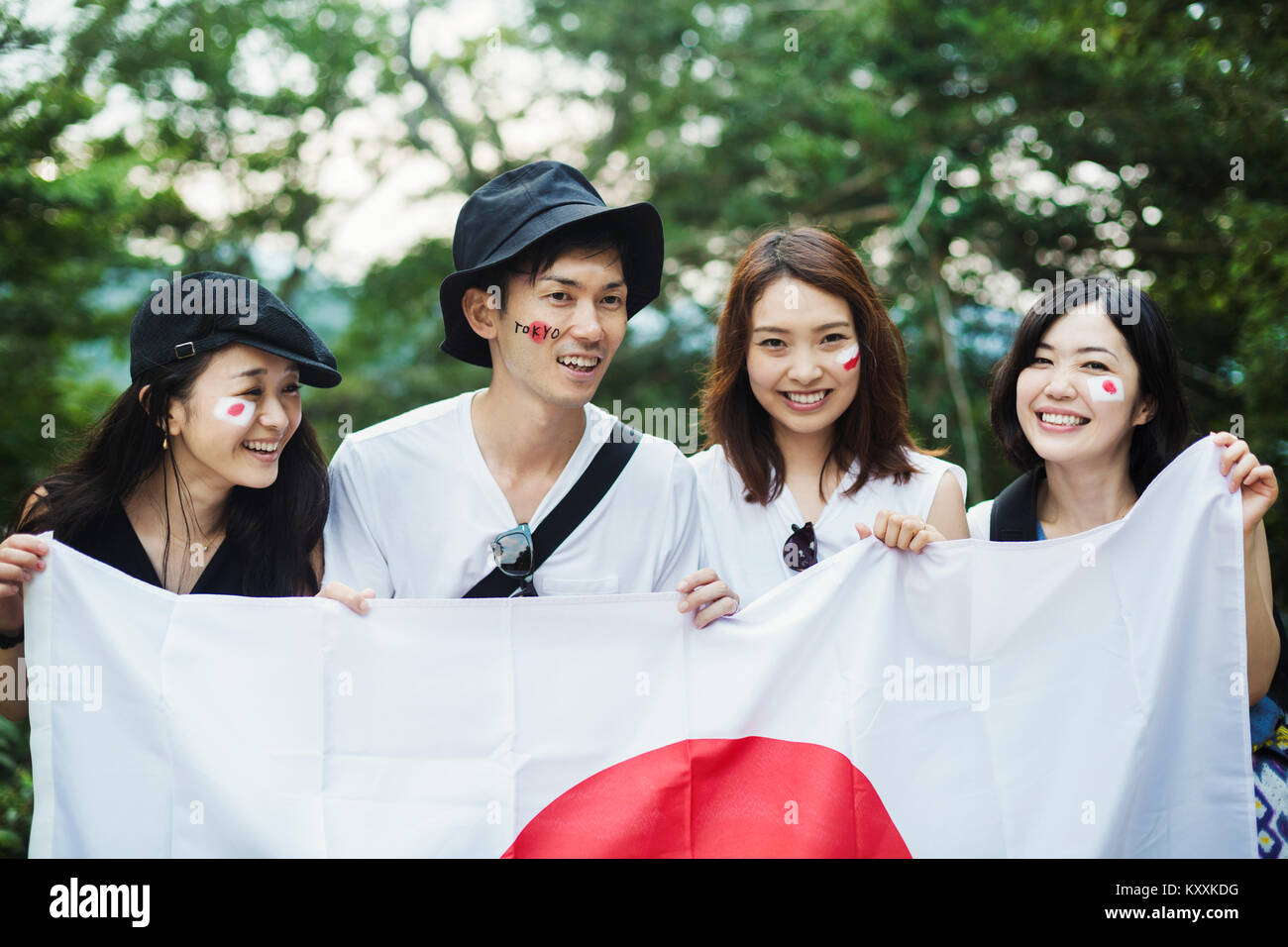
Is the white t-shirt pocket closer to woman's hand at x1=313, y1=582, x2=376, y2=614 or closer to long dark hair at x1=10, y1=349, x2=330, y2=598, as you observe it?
woman's hand at x1=313, y1=582, x2=376, y2=614

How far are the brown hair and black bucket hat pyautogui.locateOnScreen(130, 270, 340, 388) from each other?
1.29 metres

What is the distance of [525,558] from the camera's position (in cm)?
315

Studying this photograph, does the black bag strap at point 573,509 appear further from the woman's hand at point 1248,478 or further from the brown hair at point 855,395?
the woman's hand at point 1248,478

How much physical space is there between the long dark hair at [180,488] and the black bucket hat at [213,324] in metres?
0.04

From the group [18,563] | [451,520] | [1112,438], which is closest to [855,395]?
[1112,438]

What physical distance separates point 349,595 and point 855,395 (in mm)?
1670

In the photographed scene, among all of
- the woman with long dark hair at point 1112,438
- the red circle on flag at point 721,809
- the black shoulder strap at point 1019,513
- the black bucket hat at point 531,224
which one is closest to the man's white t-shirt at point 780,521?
the black shoulder strap at point 1019,513

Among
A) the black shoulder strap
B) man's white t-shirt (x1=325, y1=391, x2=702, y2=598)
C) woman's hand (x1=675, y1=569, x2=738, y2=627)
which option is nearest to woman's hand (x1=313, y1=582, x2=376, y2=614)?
man's white t-shirt (x1=325, y1=391, x2=702, y2=598)

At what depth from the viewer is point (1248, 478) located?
2826 millimetres

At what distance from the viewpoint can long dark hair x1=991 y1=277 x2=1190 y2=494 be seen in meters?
3.11

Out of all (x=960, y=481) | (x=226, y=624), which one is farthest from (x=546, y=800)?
(x=960, y=481)

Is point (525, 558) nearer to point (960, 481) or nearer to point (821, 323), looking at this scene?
point (821, 323)
